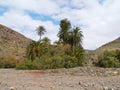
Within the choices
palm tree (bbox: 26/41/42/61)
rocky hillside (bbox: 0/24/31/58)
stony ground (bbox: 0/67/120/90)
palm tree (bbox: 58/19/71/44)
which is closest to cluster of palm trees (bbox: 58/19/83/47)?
palm tree (bbox: 58/19/71/44)

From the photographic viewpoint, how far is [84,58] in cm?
5544

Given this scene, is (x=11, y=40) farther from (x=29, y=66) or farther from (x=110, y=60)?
(x=110, y=60)

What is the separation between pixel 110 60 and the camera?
1986 inches

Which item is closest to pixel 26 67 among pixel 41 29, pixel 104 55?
pixel 104 55

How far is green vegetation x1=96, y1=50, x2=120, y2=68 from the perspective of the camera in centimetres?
5041

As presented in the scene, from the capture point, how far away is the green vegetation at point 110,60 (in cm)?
5041

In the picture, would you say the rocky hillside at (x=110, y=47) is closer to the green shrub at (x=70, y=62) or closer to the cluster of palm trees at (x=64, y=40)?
the cluster of palm trees at (x=64, y=40)

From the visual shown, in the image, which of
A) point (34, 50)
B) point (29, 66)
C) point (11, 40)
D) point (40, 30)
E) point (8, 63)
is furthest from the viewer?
point (11, 40)

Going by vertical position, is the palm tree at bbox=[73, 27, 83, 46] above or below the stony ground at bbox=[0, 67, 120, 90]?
above

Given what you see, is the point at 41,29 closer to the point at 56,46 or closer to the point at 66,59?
the point at 56,46

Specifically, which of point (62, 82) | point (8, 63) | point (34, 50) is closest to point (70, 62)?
point (34, 50)

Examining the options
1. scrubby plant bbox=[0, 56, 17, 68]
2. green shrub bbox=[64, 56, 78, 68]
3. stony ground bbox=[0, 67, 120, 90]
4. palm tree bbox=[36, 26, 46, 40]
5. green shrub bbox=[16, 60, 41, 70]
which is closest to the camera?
stony ground bbox=[0, 67, 120, 90]

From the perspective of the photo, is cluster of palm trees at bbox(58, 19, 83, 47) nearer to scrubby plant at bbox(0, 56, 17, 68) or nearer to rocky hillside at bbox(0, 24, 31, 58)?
scrubby plant at bbox(0, 56, 17, 68)

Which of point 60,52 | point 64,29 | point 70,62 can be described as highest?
point 64,29
